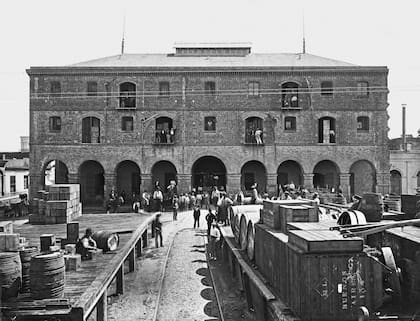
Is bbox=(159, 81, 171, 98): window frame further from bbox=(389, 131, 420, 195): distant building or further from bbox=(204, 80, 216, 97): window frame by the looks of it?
bbox=(389, 131, 420, 195): distant building

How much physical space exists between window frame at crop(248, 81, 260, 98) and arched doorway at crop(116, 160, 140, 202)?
33.7 ft

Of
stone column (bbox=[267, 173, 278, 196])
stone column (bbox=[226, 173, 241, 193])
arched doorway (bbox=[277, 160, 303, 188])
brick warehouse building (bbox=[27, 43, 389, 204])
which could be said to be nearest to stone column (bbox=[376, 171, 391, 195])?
brick warehouse building (bbox=[27, 43, 389, 204])

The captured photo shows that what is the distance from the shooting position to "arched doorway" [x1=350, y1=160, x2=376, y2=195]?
33219 mm

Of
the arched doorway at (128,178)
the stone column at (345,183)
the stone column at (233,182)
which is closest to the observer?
the stone column at (233,182)

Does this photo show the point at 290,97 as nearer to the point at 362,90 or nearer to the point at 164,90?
the point at 362,90

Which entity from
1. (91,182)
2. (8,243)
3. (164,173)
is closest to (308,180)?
(164,173)

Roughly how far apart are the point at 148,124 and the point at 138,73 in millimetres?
3728

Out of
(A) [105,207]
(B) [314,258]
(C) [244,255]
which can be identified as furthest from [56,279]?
(A) [105,207]

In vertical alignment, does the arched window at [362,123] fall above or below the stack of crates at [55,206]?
above

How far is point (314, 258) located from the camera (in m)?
6.34

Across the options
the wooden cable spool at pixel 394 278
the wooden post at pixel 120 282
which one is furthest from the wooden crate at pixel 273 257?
the wooden post at pixel 120 282

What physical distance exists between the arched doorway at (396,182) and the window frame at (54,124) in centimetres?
2724

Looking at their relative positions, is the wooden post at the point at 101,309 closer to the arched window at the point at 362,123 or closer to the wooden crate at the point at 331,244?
the wooden crate at the point at 331,244

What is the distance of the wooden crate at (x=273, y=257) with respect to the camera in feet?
24.8
